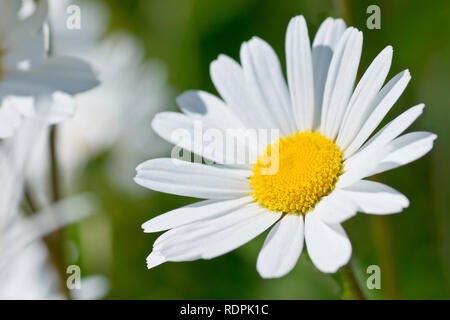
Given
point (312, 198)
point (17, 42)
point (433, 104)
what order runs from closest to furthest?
point (312, 198)
point (17, 42)
point (433, 104)

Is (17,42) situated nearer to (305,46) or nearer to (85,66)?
(85,66)

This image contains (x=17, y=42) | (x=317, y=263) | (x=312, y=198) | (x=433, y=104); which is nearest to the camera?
(x=317, y=263)

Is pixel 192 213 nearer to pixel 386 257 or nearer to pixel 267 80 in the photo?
pixel 267 80

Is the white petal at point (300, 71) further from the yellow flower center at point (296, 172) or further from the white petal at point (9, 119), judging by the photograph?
the white petal at point (9, 119)

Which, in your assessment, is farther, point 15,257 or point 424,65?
point 424,65

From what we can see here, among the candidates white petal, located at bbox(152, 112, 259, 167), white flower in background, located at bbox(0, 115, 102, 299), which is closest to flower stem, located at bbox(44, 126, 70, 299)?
white flower in background, located at bbox(0, 115, 102, 299)

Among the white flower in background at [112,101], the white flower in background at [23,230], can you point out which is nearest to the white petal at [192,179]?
the white flower in background at [23,230]

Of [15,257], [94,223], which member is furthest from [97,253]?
[15,257]

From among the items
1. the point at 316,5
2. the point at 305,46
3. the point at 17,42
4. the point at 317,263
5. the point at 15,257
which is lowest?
the point at 317,263

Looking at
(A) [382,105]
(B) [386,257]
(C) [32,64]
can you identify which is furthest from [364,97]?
(C) [32,64]
